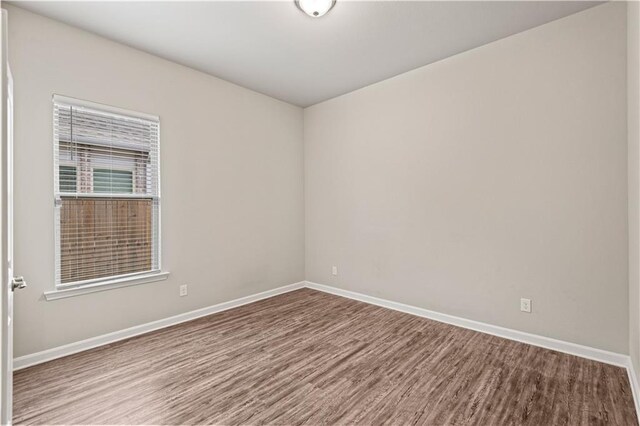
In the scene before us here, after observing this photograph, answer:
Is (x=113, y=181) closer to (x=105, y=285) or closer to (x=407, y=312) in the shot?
(x=105, y=285)

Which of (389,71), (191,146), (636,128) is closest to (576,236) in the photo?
(636,128)

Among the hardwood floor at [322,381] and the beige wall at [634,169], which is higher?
the beige wall at [634,169]

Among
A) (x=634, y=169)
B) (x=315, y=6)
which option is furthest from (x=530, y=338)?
(x=315, y=6)

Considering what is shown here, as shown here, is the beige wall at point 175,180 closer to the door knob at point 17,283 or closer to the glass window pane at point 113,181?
the glass window pane at point 113,181

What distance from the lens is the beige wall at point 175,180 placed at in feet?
8.18

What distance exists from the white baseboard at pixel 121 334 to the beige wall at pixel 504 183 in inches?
62.1

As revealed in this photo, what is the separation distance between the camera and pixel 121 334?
296 cm

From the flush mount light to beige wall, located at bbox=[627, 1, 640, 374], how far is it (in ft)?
6.72

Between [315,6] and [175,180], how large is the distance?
2.27m

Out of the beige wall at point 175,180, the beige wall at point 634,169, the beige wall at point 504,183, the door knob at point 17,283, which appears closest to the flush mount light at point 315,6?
the beige wall at point 504,183

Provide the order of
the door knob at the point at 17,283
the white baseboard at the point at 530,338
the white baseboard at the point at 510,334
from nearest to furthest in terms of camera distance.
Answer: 1. the door knob at the point at 17,283
2. the white baseboard at the point at 530,338
3. the white baseboard at the point at 510,334

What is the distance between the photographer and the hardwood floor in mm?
1896

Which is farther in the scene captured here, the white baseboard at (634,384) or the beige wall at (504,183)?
the beige wall at (504,183)

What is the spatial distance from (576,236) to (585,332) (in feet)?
2.69
